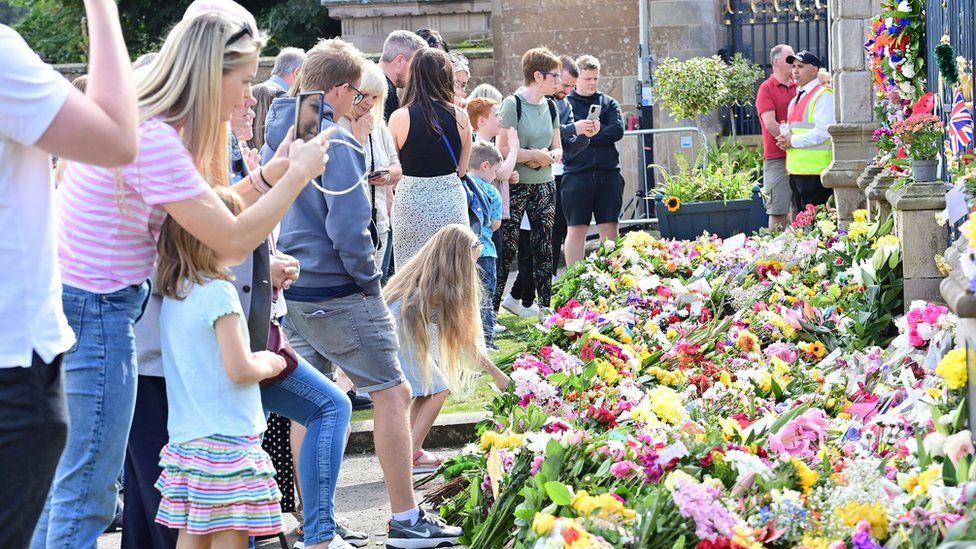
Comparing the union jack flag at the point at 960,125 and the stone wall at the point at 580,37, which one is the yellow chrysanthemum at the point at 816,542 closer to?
the union jack flag at the point at 960,125

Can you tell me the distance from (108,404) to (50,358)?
2.34 ft

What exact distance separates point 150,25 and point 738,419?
21.8 metres

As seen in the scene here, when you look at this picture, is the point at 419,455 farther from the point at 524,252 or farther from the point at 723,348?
the point at 524,252

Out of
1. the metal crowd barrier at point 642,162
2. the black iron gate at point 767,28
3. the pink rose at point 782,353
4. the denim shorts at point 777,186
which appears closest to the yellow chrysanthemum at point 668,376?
the pink rose at point 782,353

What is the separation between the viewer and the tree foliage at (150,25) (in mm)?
22219

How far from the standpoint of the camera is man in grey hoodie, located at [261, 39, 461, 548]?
4.71 metres

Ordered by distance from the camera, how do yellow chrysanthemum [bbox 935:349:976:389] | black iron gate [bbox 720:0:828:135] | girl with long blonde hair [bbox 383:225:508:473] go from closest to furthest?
yellow chrysanthemum [bbox 935:349:976:389]
girl with long blonde hair [bbox 383:225:508:473]
black iron gate [bbox 720:0:828:135]

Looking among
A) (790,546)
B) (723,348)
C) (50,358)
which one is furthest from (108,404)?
(723,348)

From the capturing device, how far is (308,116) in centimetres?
388

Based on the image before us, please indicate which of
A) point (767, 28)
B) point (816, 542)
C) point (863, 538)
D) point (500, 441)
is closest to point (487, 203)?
point (500, 441)

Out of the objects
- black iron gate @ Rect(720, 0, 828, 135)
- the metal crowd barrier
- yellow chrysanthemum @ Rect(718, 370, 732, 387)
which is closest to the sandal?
yellow chrysanthemum @ Rect(718, 370, 732, 387)

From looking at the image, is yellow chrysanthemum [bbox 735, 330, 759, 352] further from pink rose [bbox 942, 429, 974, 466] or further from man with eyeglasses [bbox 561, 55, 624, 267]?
man with eyeglasses [bbox 561, 55, 624, 267]

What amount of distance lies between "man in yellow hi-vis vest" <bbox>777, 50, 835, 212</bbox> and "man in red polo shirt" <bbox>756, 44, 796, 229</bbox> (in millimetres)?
517

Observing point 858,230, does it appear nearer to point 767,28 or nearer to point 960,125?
point 960,125
